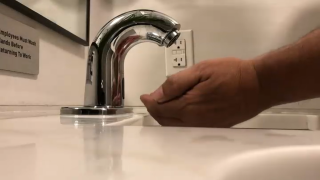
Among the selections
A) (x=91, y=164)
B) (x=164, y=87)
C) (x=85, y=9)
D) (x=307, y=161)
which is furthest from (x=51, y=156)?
(x=85, y=9)

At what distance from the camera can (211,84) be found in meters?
0.45

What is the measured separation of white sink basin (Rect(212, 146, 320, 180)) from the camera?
0.16 metres

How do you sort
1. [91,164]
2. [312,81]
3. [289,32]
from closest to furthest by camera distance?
[91,164]
[312,81]
[289,32]

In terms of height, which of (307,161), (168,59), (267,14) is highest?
(267,14)

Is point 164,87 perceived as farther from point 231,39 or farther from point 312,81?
point 231,39

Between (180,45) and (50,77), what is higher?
(180,45)

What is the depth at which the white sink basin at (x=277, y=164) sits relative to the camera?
164 millimetres

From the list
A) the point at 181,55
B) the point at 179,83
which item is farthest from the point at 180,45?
the point at 179,83

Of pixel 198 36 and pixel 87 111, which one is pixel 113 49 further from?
pixel 198 36

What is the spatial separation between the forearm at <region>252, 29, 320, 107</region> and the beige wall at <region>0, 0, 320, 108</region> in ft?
1.22

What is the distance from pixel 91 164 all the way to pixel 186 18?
74 cm

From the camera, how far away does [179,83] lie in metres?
0.47

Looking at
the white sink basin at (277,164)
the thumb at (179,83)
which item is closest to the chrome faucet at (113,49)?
the thumb at (179,83)

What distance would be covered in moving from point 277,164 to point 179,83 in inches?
11.7
